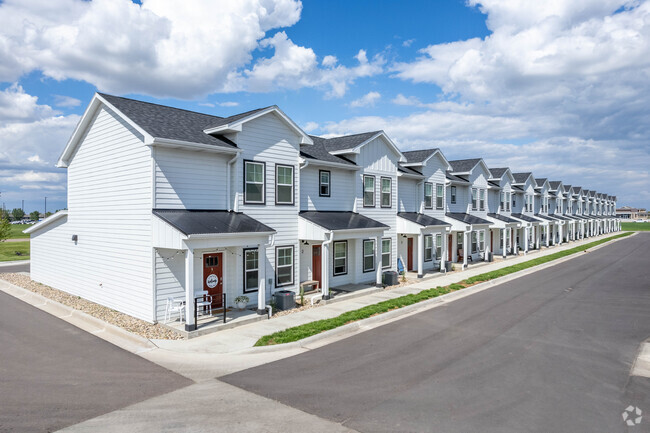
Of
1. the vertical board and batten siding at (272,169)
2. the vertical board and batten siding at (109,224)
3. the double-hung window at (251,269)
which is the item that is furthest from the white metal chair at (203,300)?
the vertical board and batten siding at (272,169)

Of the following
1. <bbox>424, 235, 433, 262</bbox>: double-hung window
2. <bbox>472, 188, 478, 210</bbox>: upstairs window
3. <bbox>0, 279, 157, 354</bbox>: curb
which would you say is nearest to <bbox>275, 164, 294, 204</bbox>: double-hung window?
<bbox>0, 279, 157, 354</bbox>: curb

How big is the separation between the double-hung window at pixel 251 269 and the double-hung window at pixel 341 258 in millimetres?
5473

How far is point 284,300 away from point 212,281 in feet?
9.52

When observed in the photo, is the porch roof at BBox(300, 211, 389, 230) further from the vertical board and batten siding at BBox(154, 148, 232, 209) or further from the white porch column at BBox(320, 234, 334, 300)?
the vertical board and batten siding at BBox(154, 148, 232, 209)

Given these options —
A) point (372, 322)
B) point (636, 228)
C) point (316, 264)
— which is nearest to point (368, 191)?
point (316, 264)

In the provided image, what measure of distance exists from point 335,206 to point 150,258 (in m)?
10.2

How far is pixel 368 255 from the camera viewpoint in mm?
22484

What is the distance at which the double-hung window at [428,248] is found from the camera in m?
27.7

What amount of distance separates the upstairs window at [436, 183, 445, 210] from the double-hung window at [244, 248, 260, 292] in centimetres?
1733

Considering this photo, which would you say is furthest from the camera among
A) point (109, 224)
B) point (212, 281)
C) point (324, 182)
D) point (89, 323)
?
point (324, 182)

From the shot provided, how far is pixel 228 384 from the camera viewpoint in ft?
29.3

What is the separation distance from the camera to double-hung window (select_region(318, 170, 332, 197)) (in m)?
20.2

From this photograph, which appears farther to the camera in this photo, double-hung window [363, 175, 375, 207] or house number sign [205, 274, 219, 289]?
double-hung window [363, 175, 375, 207]

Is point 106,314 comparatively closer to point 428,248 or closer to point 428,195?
point 428,248
